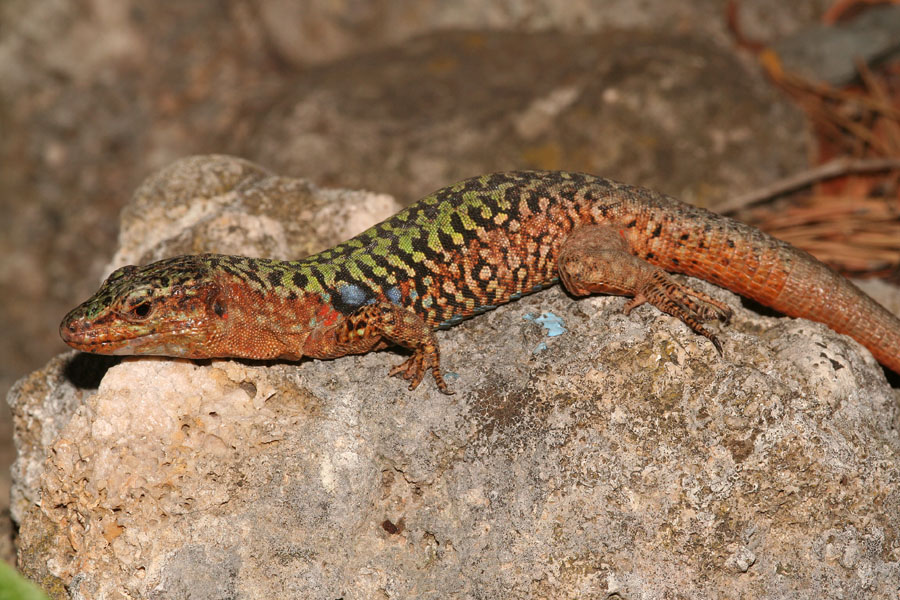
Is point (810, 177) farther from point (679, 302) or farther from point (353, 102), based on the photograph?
point (353, 102)

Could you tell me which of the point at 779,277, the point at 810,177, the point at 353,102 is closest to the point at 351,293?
the point at 779,277

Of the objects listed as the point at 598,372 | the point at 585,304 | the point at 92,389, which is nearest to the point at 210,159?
the point at 92,389

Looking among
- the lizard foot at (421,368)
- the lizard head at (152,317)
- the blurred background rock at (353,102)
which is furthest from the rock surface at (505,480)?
the blurred background rock at (353,102)

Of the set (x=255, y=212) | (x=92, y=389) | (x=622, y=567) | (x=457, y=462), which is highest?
(x=255, y=212)

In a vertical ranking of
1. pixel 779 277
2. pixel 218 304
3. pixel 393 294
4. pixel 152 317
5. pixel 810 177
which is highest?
pixel 152 317

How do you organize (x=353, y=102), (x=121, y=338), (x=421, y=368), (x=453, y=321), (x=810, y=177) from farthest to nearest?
(x=353, y=102), (x=810, y=177), (x=453, y=321), (x=421, y=368), (x=121, y=338)

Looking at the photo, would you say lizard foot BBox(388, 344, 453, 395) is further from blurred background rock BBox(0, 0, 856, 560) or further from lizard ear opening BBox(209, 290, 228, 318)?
blurred background rock BBox(0, 0, 856, 560)

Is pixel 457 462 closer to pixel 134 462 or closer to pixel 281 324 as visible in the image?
pixel 281 324

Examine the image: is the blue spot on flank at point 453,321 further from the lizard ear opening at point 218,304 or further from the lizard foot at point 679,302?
the lizard ear opening at point 218,304
